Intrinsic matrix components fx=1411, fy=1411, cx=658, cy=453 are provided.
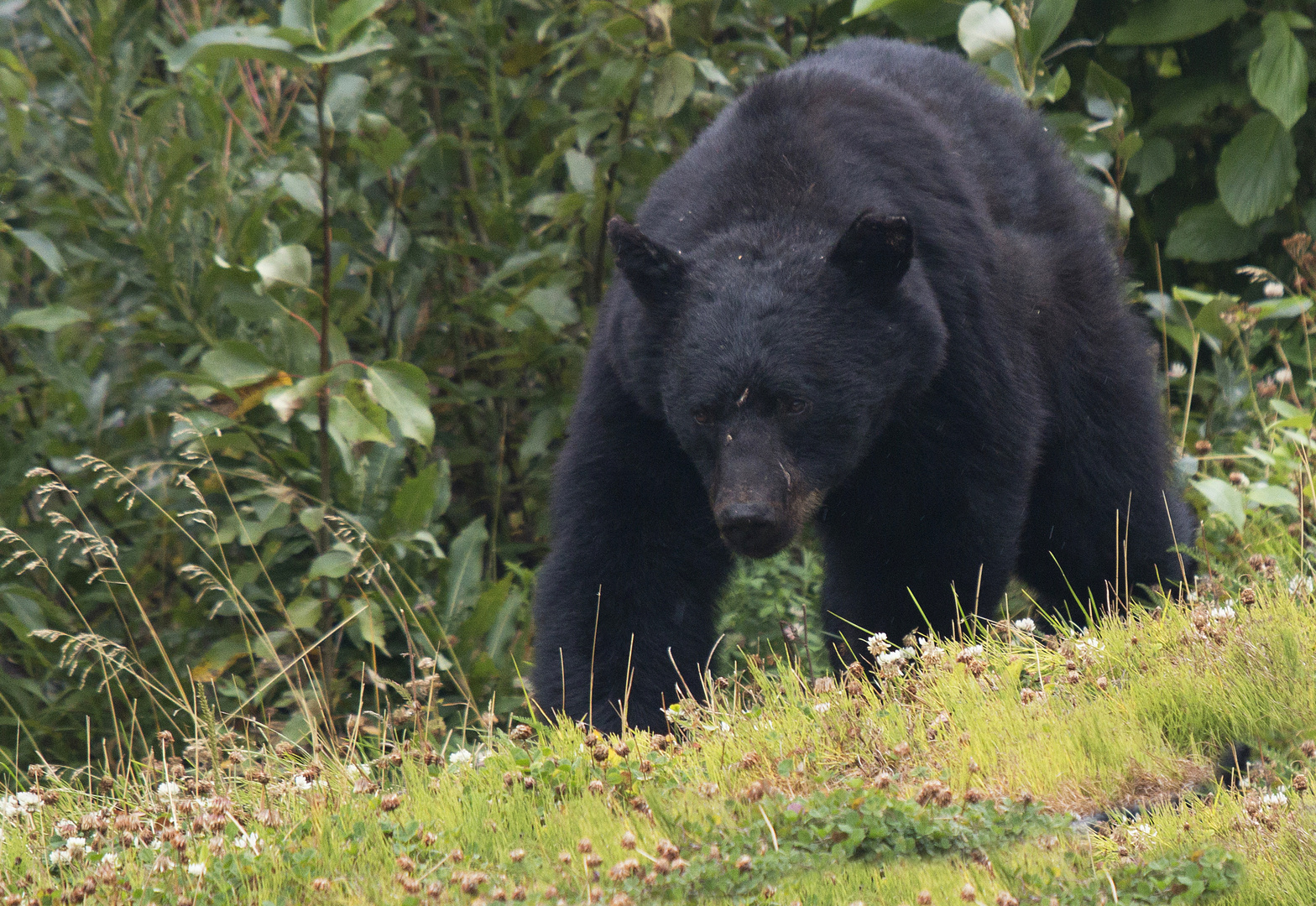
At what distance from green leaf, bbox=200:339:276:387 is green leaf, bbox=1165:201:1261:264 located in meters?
4.18

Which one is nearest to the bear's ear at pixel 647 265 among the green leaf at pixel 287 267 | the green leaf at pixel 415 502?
the green leaf at pixel 287 267

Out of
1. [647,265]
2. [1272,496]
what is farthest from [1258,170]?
[647,265]

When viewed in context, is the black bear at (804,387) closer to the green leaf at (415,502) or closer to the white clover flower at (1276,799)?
the green leaf at (415,502)

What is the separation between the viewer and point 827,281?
3.67 metres

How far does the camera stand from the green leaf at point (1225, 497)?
4.59 metres

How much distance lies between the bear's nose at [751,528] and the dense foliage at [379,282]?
1.25 m

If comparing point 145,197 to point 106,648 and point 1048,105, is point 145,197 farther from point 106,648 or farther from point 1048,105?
point 1048,105

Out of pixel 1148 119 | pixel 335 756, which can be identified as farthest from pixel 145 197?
pixel 1148 119

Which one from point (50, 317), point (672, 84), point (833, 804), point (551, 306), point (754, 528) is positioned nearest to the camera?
point (833, 804)

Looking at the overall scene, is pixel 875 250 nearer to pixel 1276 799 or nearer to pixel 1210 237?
pixel 1276 799

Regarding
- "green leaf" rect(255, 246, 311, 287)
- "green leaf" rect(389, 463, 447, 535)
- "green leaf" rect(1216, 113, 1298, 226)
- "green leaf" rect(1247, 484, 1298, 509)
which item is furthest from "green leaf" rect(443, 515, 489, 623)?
"green leaf" rect(1216, 113, 1298, 226)

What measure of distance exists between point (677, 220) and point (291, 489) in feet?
5.87

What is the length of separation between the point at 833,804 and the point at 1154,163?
4795 mm

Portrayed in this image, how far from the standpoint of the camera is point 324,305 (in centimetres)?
480
